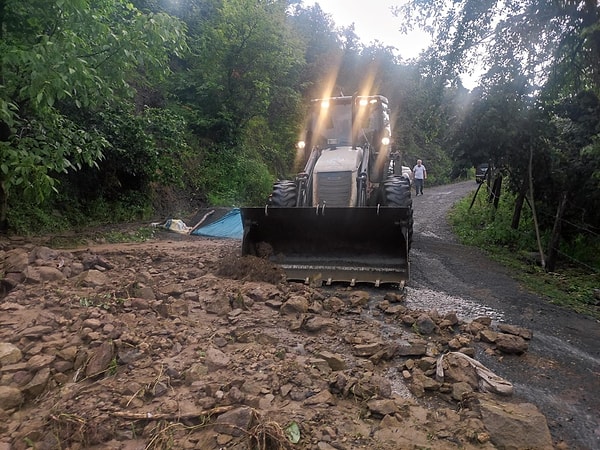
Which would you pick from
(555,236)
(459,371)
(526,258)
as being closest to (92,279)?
(459,371)

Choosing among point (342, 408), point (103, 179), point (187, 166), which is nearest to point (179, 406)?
point (342, 408)

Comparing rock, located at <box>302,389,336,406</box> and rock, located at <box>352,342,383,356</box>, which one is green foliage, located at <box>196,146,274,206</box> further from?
A: rock, located at <box>302,389,336,406</box>

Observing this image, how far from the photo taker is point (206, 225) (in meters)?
10.8

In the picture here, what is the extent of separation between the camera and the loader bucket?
6176mm

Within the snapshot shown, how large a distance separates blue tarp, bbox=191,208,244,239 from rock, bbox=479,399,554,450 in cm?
789

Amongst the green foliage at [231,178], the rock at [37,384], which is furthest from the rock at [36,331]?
the green foliage at [231,178]

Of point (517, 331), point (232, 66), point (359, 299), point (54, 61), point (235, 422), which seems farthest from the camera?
point (232, 66)

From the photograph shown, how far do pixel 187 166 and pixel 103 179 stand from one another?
13.0 feet

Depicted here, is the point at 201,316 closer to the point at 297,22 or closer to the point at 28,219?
the point at 28,219

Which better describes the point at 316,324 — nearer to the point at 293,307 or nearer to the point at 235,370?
the point at 293,307

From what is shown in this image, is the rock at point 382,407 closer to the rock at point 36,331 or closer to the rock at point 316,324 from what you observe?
the rock at point 316,324

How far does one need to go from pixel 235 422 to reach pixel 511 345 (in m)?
2.79

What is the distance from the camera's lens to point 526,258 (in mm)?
9062

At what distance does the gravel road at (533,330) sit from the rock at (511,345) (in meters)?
0.07
